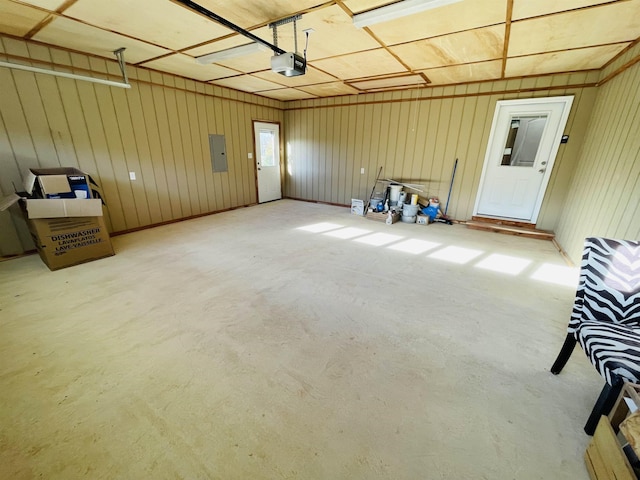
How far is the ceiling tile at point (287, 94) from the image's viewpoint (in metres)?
5.80

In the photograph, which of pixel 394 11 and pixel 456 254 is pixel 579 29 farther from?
pixel 456 254

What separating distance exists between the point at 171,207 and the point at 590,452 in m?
5.95

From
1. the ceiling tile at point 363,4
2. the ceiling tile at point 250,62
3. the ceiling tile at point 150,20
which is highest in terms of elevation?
the ceiling tile at point 363,4

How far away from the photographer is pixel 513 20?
249cm

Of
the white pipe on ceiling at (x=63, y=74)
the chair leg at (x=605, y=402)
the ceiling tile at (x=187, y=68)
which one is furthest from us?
the ceiling tile at (x=187, y=68)

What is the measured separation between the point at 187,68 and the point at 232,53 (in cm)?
134

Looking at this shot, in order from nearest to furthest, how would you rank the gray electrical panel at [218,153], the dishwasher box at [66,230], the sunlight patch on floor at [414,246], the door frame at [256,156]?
the dishwasher box at [66,230] < the sunlight patch on floor at [414,246] < the gray electrical panel at [218,153] < the door frame at [256,156]

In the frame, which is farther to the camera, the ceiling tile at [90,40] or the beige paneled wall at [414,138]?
the beige paneled wall at [414,138]

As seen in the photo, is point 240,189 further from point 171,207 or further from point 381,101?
point 381,101

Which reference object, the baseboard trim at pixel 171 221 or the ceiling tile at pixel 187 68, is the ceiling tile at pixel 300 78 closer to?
the ceiling tile at pixel 187 68

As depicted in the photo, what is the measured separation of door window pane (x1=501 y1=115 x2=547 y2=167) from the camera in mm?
4594

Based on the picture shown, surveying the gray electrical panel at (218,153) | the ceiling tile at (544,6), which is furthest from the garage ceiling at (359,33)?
the gray electrical panel at (218,153)

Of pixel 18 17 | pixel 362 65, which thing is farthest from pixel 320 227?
pixel 18 17

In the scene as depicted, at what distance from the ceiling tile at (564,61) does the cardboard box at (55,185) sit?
576cm
